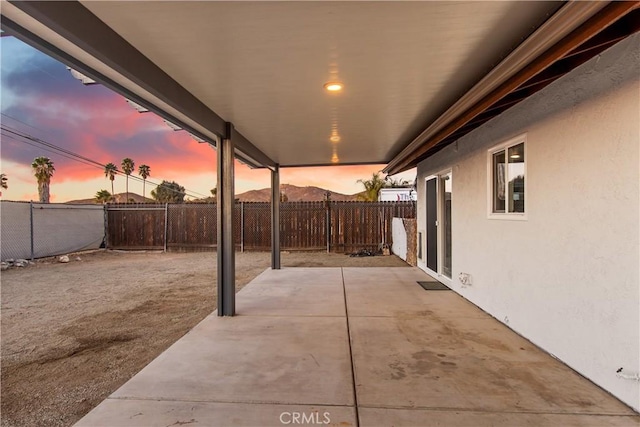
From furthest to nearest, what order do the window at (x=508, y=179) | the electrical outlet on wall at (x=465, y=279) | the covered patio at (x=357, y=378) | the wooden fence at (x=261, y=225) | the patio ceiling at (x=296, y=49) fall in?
1. the wooden fence at (x=261, y=225)
2. the electrical outlet on wall at (x=465, y=279)
3. the window at (x=508, y=179)
4. the covered patio at (x=357, y=378)
5. the patio ceiling at (x=296, y=49)

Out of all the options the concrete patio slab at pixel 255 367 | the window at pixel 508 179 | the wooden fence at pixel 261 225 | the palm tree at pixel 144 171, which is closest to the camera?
the concrete patio slab at pixel 255 367

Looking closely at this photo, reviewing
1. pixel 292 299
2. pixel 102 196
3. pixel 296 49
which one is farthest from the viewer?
pixel 102 196

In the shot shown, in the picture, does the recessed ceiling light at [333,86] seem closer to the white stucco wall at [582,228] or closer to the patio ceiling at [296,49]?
the patio ceiling at [296,49]

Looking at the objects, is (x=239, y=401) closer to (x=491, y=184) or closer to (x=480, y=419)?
(x=480, y=419)

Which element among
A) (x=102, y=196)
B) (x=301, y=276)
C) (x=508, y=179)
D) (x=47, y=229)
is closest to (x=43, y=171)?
(x=102, y=196)

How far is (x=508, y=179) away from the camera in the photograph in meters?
4.07

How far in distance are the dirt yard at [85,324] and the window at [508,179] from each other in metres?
4.25

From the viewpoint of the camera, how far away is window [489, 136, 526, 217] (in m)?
3.75

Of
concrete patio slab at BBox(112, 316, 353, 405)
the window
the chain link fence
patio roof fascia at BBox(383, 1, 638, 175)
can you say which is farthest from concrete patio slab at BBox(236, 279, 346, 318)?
the chain link fence

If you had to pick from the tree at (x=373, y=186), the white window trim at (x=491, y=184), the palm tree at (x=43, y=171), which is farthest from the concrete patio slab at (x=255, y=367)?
the palm tree at (x=43, y=171)

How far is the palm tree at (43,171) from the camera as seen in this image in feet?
73.5

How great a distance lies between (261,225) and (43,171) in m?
20.1

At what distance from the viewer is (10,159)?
729 inches

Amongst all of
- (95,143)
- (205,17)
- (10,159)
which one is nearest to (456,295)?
(205,17)
